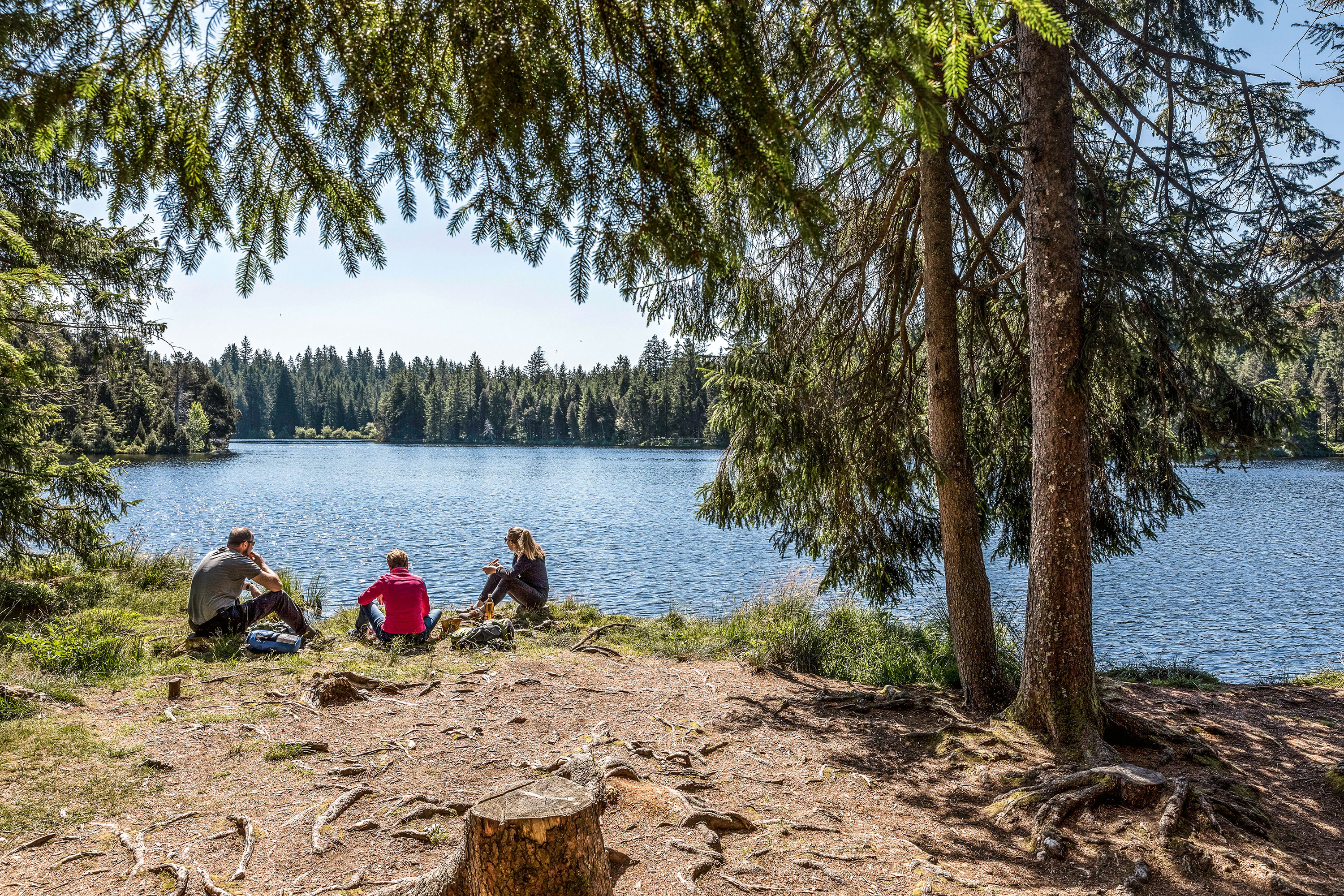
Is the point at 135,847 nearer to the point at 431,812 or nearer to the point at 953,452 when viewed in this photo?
the point at 431,812

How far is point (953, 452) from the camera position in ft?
19.7

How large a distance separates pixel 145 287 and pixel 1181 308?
380 inches

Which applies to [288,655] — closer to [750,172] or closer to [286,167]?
[286,167]

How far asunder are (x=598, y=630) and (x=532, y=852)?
6.41m

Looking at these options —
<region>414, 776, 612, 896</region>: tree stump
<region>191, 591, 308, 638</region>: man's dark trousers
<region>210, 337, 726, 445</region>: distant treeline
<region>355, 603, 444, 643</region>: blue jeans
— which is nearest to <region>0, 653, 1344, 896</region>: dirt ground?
<region>414, 776, 612, 896</region>: tree stump

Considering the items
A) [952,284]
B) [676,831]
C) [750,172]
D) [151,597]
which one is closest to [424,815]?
[676,831]

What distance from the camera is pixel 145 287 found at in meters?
7.39

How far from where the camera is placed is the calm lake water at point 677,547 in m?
12.2

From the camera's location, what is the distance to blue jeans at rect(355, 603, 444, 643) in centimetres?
761

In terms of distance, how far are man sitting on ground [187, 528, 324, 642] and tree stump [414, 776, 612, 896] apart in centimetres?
545

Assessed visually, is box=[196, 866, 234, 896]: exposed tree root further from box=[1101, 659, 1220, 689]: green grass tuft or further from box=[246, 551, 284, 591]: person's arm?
box=[1101, 659, 1220, 689]: green grass tuft

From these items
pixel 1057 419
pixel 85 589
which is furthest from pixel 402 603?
pixel 1057 419

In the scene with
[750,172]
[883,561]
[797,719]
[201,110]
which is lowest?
[797,719]

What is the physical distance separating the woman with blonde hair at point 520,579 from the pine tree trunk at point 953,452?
5.13m
